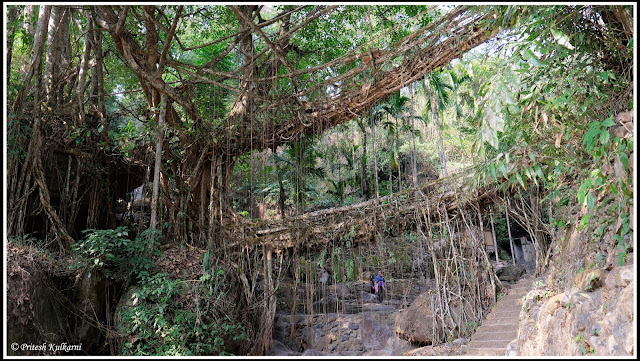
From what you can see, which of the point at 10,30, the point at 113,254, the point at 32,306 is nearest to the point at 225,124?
the point at 113,254

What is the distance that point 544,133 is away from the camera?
13.3ft

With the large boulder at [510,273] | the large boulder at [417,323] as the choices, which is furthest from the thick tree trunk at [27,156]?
the large boulder at [510,273]

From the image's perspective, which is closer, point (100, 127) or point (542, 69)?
point (542, 69)

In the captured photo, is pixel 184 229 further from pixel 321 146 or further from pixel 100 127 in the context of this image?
pixel 321 146

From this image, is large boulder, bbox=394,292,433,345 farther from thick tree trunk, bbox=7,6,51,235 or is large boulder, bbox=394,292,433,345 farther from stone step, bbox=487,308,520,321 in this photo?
thick tree trunk, bbox=7,6,51,235

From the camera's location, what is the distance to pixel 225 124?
6.78 m

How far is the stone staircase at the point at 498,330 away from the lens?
5.71 metres

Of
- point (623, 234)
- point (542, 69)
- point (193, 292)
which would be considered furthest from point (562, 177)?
point (193, 292)

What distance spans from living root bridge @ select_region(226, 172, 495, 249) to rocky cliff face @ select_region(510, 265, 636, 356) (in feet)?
8.71

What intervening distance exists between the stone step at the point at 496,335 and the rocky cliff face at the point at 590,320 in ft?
6.44

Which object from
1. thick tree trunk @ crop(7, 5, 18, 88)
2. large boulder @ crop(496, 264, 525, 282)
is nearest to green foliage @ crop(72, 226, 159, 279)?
thick tree trunk @ crop(7, 5, 18, 88)

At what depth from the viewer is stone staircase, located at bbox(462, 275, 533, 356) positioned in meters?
5.71

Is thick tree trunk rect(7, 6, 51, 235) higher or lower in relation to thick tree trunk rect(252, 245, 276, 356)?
higher

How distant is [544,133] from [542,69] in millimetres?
637
